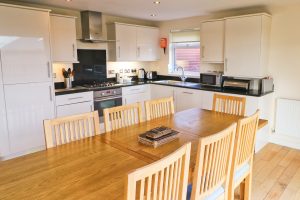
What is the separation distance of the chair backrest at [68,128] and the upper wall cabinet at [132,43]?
8.83 feet

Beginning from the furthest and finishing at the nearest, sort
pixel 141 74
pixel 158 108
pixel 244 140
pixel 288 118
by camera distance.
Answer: pixel 141 74, pixel 288 118, pixel 158 108, pixel 244 140

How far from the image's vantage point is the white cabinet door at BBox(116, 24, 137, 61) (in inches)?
176

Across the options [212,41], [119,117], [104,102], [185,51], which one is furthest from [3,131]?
[185,51]

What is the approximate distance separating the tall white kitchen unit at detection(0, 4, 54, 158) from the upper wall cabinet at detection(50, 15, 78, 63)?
0.31 metres

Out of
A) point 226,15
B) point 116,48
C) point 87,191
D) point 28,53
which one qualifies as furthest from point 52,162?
point 226,15

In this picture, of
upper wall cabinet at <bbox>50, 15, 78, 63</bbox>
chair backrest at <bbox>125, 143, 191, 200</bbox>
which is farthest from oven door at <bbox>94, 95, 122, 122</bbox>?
chair backrest at <bbox>125, 143, 191, 200</bbox>

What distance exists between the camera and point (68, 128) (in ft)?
6.34

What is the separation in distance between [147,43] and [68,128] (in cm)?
342

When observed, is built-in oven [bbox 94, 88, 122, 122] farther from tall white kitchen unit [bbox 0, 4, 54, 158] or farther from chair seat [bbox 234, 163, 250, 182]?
chair seat [bbox 234, 163, 250, 182]

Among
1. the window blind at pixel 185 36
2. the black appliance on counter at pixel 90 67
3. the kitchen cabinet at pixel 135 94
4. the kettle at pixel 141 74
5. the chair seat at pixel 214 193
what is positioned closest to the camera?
the chair seat at pixel 214 193

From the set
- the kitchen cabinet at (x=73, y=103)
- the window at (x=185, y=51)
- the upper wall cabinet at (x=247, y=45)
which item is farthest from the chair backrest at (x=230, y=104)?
the kitchen cabinet at (x=73, y=103)

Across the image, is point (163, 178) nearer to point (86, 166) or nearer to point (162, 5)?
point (86, 166)

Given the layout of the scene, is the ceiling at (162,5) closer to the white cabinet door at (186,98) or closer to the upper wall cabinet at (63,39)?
the upper wall cabinet at (63,39)

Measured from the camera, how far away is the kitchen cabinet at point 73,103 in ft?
11.6
